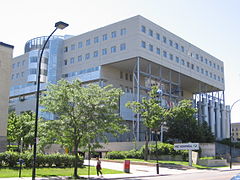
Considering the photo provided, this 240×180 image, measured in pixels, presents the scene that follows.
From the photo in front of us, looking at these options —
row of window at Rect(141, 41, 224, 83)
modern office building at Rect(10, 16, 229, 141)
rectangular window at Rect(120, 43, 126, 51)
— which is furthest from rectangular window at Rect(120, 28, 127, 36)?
row of window at Rect(141, 41, 224, 83)

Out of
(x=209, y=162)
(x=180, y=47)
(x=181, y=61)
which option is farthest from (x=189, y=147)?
(x=180, y=47)

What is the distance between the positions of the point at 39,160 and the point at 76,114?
6128mm


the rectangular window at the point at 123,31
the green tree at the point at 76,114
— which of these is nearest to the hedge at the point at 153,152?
the green tree at the point at 76,114

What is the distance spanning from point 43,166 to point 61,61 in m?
42.2

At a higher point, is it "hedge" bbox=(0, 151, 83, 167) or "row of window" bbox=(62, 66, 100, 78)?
"row of window" bbox=(62, 66, 100, 78)

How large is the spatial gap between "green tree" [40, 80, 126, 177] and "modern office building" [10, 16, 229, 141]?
97.2 feet

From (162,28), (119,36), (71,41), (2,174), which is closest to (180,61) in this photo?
(162,28)

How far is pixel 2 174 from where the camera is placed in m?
22.4

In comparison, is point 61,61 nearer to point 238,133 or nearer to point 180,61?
point 180,61

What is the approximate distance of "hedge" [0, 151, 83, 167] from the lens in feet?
84.1

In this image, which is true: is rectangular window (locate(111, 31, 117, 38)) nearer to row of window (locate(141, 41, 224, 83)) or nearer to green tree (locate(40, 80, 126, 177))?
row of window (locate(141, 41, 224, 83))

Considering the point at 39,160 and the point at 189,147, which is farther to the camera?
the point at 189,147

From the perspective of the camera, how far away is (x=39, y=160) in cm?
Answer: 2764

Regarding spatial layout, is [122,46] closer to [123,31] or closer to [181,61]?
[123,31]
